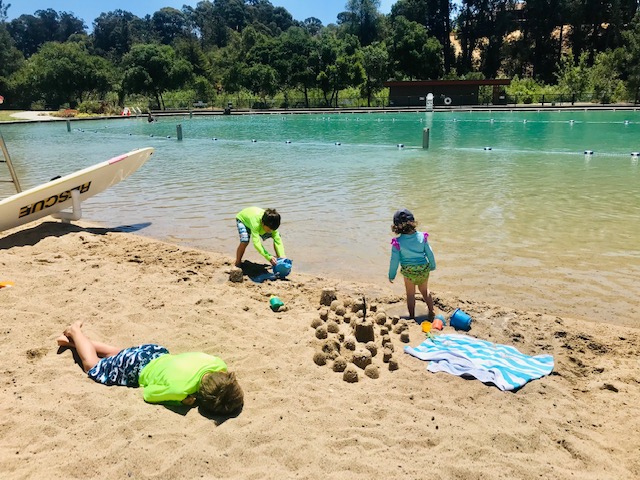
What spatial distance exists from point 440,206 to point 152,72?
63488 millimetres

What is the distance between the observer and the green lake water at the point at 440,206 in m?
6.71

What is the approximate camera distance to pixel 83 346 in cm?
427

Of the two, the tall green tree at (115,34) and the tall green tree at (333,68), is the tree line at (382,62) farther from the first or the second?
the tall green tree at (115,34)

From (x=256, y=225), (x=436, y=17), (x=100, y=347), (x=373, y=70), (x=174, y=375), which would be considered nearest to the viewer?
(x=174, y=375)

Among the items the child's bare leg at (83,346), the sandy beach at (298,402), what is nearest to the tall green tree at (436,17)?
the sandy beach at (298,402)

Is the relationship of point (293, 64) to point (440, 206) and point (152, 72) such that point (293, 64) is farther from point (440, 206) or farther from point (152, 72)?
point (440, 206)

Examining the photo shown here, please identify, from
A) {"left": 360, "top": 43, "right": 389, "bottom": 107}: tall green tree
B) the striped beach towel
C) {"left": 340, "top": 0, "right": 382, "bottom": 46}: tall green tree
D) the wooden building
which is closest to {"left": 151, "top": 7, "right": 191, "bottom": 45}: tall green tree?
{"left": 340, "top": 0, "right": 382, "bottom": 46}: tall green tree

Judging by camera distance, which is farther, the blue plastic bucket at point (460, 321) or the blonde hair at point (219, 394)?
the blue plastic bucket at point (460, 321)

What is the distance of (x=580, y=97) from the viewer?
184ft

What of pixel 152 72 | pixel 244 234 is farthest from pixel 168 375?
pixel 152 72

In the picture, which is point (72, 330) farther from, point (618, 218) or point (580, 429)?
point (618, 218)

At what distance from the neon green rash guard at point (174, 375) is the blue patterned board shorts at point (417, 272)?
2.41 m

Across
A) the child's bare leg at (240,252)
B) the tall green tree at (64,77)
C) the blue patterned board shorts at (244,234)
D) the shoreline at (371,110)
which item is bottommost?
the child's bare leg at (240,252)

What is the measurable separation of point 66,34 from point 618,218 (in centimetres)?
17566
